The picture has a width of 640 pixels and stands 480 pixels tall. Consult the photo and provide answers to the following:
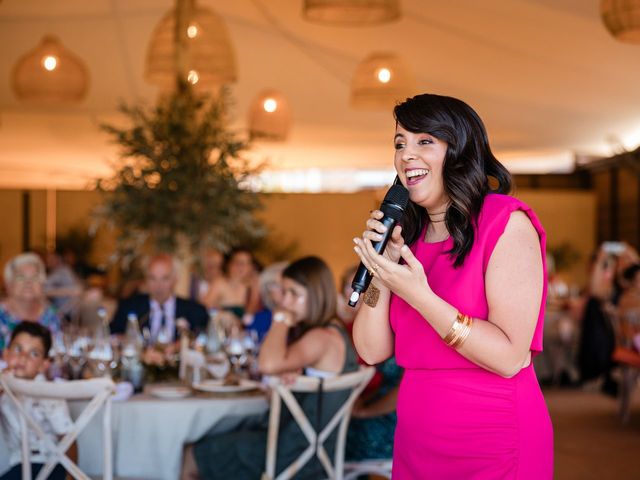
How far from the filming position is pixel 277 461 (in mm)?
4188

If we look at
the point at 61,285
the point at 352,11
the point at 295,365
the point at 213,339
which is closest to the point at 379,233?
the point at 295,365

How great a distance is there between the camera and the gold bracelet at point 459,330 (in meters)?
2.07

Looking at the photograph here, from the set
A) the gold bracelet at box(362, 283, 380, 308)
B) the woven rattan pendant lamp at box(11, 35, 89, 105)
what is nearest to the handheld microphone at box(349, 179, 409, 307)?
the gold bracelet at box(362, 283, 380, 308)

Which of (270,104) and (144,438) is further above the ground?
(270,104)

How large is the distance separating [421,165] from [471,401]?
0.54 metres

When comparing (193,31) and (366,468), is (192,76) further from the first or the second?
(366,468)

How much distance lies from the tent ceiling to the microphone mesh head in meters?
4.71

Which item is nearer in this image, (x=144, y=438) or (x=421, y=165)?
(x=421, y=165)

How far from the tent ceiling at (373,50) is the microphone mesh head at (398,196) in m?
4.71

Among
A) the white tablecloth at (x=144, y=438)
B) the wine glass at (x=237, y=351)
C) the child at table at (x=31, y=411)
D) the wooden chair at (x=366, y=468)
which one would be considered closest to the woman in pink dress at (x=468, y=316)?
the child at table at (x=31, y=411)

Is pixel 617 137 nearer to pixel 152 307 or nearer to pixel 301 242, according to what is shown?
pixel 301 242

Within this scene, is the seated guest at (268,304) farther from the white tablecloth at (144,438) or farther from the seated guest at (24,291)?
the white tablecloth at (144,438)

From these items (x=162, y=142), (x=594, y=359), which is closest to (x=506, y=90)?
(x=594, y=359)

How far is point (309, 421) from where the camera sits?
4.17 m
